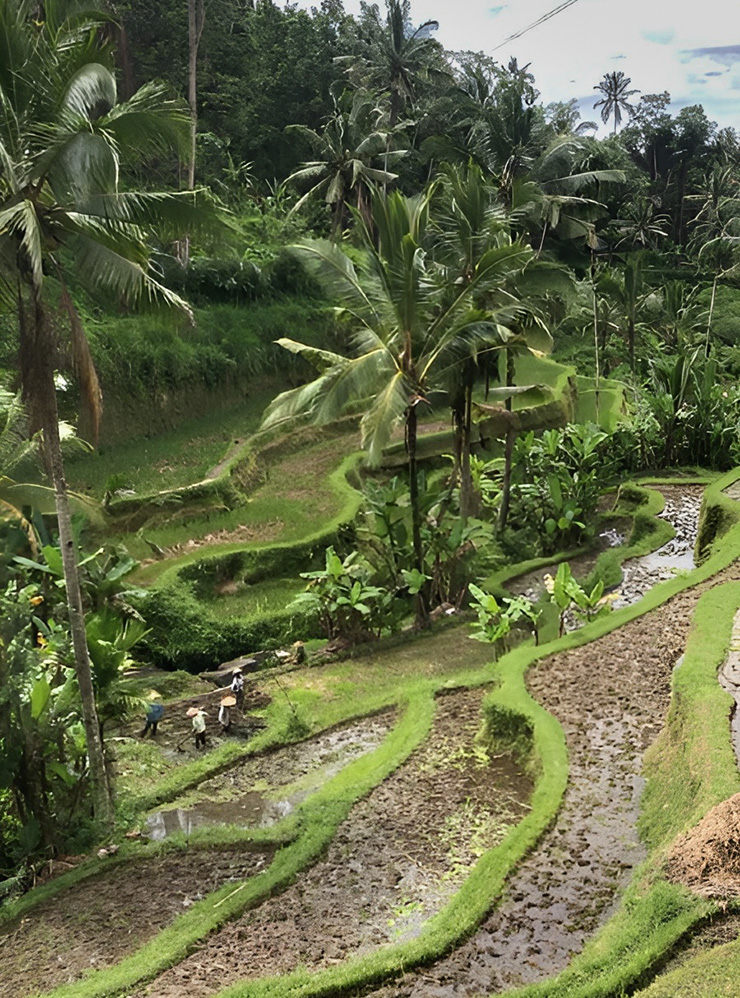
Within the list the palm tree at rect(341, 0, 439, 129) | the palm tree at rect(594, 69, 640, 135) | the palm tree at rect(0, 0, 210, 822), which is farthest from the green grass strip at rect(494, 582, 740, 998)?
the palm tree at rect(594, 69, 640, 135)

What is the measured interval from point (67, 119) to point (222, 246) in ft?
5.73

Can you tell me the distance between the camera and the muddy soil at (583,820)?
226 inches

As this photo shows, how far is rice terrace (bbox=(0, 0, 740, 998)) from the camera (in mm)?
6379

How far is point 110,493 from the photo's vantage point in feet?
51.7

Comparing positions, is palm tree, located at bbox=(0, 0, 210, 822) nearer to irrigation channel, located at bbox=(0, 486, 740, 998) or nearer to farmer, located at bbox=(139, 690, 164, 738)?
irrigation channel, located at bbox=(0, 486, 740, 998)

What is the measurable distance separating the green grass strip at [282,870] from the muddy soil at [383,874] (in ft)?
0.30

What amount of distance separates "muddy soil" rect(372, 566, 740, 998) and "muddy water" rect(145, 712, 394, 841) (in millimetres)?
2115

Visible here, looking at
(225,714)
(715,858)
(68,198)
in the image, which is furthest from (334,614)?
(715,858)

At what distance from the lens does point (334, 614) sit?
45.4 feet

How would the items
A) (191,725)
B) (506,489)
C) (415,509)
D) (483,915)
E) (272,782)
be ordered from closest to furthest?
(483,915)
(272,782)
(191,725)
(415,509)
(506,489)

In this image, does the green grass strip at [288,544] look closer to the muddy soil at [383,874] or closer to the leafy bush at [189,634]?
the leafy bush at [189,634]

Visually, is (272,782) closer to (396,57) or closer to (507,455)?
(507,455)

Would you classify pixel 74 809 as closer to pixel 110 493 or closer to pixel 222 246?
pixel 222 246

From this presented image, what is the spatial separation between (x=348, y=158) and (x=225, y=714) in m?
20.5
